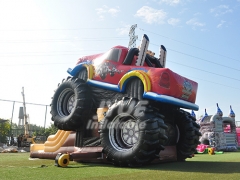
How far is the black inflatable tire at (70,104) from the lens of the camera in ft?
20.4

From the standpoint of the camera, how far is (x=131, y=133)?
523cm

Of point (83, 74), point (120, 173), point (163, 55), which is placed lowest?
point (120, 173)

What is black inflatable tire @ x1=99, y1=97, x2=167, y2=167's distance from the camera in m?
4.61

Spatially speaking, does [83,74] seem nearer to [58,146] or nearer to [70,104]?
[70,104]

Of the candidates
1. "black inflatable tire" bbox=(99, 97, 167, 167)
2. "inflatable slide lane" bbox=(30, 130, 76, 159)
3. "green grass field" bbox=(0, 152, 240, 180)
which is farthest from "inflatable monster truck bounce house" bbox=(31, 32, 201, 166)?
"green grass field" bbox=(0, 152, 240, 180)

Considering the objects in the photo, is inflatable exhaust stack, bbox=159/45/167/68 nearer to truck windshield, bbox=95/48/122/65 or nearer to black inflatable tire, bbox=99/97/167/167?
truck windshield, bbox=95/48/122/65

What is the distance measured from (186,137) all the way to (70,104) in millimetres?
3083

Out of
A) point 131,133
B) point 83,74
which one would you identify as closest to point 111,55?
point 83,74

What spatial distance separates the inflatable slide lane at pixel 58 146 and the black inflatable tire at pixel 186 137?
261cm

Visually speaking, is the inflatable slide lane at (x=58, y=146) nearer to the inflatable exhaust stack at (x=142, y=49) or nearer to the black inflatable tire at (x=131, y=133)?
the black inflatable tire at (x=131, y=133)

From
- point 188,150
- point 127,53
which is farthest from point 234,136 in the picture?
point 127,53

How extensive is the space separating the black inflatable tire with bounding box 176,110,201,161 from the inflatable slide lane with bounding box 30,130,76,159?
2.61 m

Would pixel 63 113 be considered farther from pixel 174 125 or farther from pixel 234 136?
pixel 234 136

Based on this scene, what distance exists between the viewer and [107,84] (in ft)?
19.8
